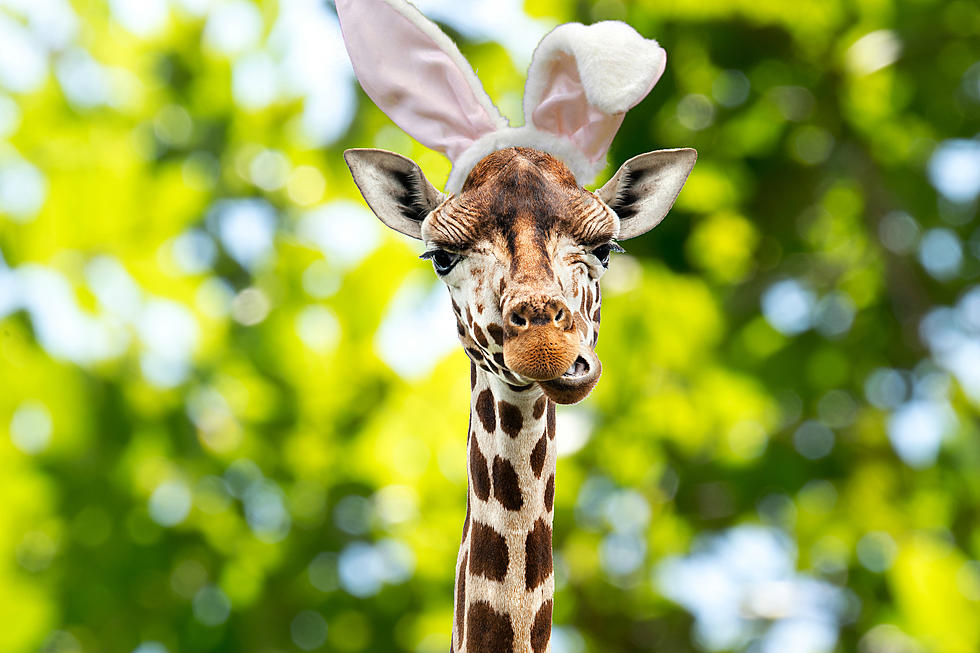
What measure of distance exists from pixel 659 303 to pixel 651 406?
0.79 meters


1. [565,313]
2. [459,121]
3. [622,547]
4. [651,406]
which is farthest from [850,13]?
[565,313]

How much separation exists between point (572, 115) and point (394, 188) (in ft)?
1.45

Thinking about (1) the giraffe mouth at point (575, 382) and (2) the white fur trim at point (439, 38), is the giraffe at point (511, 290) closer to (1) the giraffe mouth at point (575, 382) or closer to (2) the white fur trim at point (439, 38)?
(1) the giraffe mouth at point (575, 382)

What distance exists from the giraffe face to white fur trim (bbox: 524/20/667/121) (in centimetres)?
20

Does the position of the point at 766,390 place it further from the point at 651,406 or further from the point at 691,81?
the point at 691,81

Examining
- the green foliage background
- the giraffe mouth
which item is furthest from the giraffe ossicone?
the green foliage background

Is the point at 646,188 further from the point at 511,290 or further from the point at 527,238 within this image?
the point at 511,290

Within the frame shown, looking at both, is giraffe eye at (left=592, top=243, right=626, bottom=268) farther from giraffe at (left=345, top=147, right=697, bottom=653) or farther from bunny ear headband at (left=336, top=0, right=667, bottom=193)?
bunny ear headband at (left=336, top=0, right=667, bottom=193)

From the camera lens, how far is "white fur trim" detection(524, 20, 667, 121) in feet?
5.84

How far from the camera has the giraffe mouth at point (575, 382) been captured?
154cm

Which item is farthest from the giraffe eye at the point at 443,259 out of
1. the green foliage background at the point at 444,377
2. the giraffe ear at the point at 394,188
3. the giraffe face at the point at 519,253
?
the green foliage background at the point at 444,377

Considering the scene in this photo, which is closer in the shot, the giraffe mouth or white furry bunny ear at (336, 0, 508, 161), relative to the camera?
the giraffe mouth

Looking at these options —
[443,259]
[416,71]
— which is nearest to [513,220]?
[443,259]

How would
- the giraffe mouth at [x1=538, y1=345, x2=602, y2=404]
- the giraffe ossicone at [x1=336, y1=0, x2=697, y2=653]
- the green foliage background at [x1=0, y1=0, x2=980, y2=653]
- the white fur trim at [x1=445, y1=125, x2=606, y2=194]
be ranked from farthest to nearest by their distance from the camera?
the green foliage background at [x1=0, y1=0, x2=980, y2=653] < the white fur trim at [x1=445, y1=125, x2=606, y2=194] < the giraffe ossicone at [x1=336, y1=0, x2=697, y2=653] < the giraffe mouth at [x1=538, y1=345, x2=602, y2=404]
